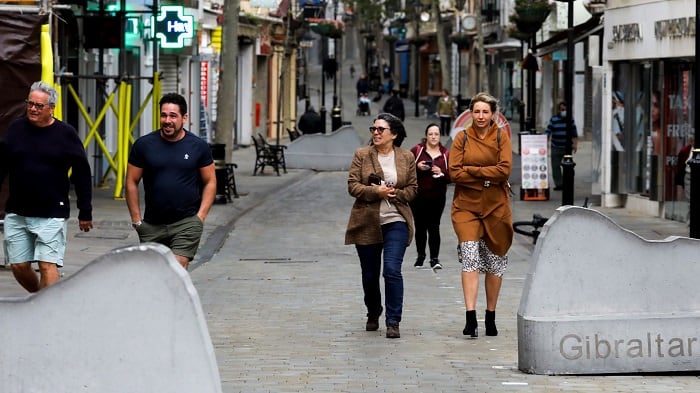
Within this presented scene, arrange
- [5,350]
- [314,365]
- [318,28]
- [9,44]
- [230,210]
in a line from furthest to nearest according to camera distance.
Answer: [318,28] < [230,210] < [9,44] < [314,365] < [5,350]

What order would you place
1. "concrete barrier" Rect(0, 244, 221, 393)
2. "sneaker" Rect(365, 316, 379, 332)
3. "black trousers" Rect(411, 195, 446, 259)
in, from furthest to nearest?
"black trousers" Rect(411, 195, 446, 259)
"sneaker" Rect(365, 316, 379, 332)
"concrete barrier" Rect(0, 244, 221, 393)

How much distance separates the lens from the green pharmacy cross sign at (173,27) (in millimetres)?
33188

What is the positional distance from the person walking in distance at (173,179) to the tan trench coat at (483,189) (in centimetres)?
205

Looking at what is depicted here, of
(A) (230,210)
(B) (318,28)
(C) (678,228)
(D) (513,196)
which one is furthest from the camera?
(B) (318,28)

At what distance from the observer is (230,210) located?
26.1 meters

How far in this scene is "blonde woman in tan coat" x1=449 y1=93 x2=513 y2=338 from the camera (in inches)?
453

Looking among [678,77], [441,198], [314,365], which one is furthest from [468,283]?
[678,77]

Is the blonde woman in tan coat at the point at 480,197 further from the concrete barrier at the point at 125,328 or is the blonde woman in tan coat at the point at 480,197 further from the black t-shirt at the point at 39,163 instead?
the concrete barrier at the point at 125,328

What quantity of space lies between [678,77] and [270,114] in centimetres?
3409

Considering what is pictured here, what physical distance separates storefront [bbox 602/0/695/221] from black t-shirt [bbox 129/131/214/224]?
13.0 m

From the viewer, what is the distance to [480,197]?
456 inches

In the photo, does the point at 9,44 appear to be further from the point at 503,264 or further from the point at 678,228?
the point at 678,228

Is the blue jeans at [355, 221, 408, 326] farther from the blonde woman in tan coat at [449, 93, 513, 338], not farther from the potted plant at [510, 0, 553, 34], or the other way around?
the potted plant at [510, 0, 553, 34]

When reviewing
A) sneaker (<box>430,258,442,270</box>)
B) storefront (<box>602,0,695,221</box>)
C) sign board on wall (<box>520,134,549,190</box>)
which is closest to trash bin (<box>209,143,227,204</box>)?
sign board on wall (<box>520,134,549,190</box>)
